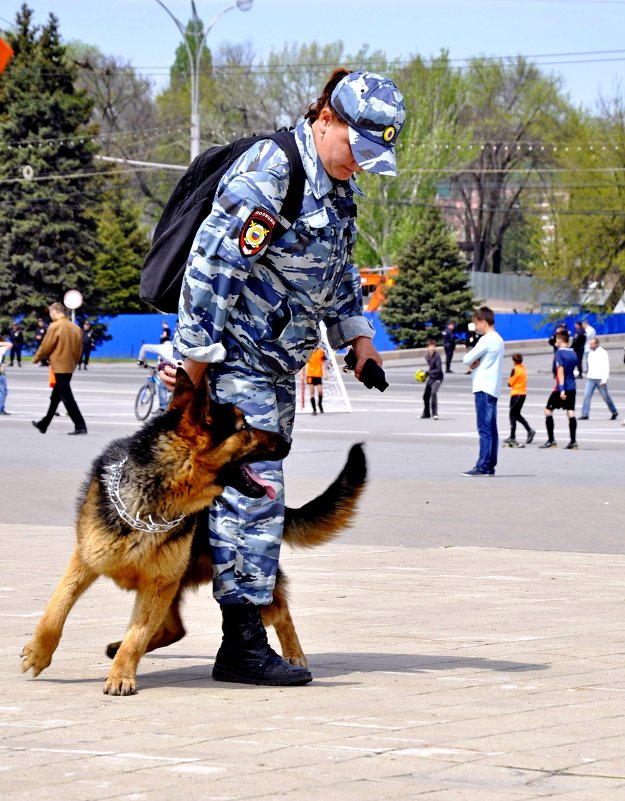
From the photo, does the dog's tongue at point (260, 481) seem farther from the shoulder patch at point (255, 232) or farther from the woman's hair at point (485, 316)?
the woman's hair at point (485, 316)

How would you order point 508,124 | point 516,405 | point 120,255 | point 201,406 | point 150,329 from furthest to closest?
point 508,124 < point 150,329 < point 120,255 < point 516,405 < point 201,406

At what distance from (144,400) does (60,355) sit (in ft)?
15.1

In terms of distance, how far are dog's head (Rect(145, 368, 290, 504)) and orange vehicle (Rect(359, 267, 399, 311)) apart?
185 ft

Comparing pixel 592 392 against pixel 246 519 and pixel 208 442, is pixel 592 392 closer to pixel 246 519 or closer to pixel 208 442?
pixel 246 519

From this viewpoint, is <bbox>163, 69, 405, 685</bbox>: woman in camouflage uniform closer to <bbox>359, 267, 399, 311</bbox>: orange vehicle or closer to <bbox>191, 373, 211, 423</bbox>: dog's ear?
<bbox>191, 373, 211, 423</bbox>: dog's ear

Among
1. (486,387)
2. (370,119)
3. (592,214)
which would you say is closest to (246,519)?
(370,119)

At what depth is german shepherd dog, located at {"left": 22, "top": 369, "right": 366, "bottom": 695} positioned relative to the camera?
4.90m

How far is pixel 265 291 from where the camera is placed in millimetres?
5156

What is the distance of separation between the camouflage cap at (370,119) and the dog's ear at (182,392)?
0.96 metres

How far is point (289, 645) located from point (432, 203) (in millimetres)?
69139

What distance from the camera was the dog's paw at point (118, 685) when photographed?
4988mm

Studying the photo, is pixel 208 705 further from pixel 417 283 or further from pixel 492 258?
pixel 492 258

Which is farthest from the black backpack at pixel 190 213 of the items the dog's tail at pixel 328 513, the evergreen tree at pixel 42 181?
the evergreen tree at pixel 42 181

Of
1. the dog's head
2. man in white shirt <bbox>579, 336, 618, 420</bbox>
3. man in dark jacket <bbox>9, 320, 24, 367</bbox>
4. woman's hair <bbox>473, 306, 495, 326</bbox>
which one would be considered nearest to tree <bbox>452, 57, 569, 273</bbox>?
man in dark jacket <bbox>9, 320, 24, 367</bbox>
